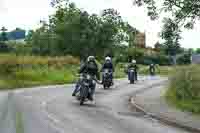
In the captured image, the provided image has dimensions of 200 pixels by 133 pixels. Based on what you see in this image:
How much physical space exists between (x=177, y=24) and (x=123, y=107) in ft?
12.9

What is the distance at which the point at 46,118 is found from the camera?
15469 mm

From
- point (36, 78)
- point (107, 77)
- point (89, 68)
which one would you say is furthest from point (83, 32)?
point (89, 68)

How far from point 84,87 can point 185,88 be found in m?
4.23

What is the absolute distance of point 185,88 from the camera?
2092 centimetres

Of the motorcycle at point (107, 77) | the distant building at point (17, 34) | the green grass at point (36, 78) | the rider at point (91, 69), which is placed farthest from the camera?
the distant building at point (17, 34)

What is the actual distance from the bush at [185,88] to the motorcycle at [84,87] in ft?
11.7

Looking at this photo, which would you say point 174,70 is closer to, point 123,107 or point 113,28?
point 123,107

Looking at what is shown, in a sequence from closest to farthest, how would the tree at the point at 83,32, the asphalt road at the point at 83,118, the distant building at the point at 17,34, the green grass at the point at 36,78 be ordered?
the asphalt road at the point at 83,118
the green grass at the point at 36,78
the tree at the point at 83,32
the distant building at the point at 17,34

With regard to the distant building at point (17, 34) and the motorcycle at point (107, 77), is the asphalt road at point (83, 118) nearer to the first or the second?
the motorcycle at point (107, 77)

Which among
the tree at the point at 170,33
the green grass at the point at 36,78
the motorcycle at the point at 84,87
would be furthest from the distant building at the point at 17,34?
the tree at the point at 170,33

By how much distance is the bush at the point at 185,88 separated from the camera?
1970 cm

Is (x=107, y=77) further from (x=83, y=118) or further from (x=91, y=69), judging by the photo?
(x=83, y=118)

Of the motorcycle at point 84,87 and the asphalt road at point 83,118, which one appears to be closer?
the asphalt road at point 83,118

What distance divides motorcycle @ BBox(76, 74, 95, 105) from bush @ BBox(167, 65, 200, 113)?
357cm
